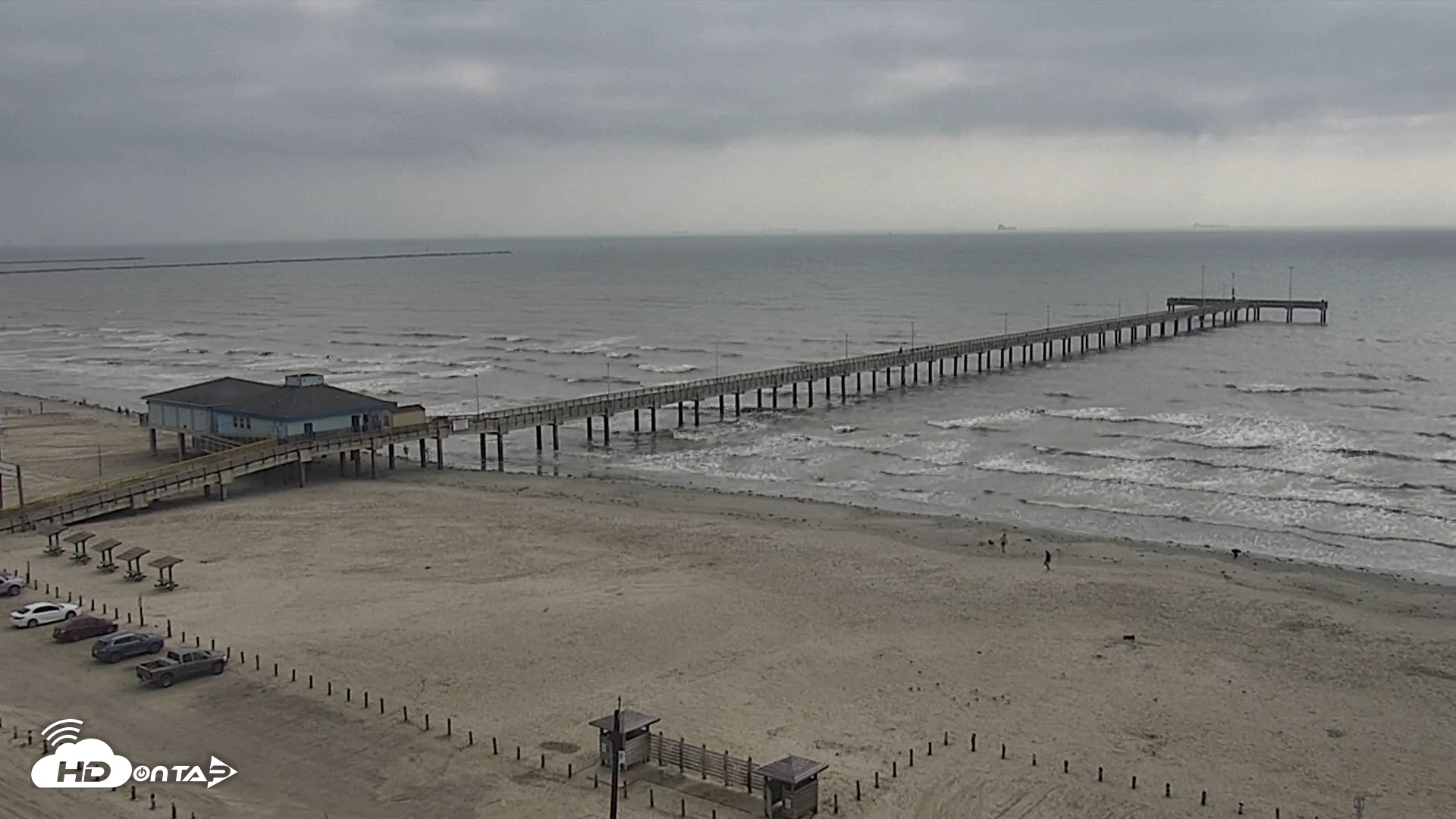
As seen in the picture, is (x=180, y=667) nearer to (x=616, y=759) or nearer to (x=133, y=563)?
(x=133, y=563)

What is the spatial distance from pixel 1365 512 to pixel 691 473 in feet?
88.4

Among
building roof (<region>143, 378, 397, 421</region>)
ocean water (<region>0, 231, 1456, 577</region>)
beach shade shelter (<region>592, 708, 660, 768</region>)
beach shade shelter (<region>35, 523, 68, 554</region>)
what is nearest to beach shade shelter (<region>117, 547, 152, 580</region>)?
beach shade shelter (<region>35, 523, 68, 554</region>)

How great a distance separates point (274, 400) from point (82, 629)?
23901 millimetres

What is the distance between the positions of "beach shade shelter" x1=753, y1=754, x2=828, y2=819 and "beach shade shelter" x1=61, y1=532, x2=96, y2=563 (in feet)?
79.5

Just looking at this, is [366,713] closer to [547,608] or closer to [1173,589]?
[547,608]

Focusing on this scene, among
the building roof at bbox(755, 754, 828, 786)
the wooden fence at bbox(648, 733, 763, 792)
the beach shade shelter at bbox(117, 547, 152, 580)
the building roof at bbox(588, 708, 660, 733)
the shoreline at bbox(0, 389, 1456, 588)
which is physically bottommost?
the shoreline at bbox(0, 389, 1456, 588)

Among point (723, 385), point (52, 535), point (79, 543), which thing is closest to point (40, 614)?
point (79, 543)

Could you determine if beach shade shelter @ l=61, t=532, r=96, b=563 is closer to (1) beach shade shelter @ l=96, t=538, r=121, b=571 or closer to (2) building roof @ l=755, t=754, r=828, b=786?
(1) beach shade shelter @ l=96, t=538, r=121, b=571

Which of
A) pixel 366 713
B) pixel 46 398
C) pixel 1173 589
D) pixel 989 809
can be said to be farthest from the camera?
pixel 46 398

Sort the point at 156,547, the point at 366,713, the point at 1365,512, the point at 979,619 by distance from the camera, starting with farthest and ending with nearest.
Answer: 1. the point at 1365,512
2. the point at 156,547
3. the point at 979,619
4. the point at 366,713

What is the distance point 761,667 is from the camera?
26.9 m

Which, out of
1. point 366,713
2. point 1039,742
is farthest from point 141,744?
point 1039,742

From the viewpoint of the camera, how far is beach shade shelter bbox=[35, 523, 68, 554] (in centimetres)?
3519

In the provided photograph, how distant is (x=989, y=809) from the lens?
65.7 feet
